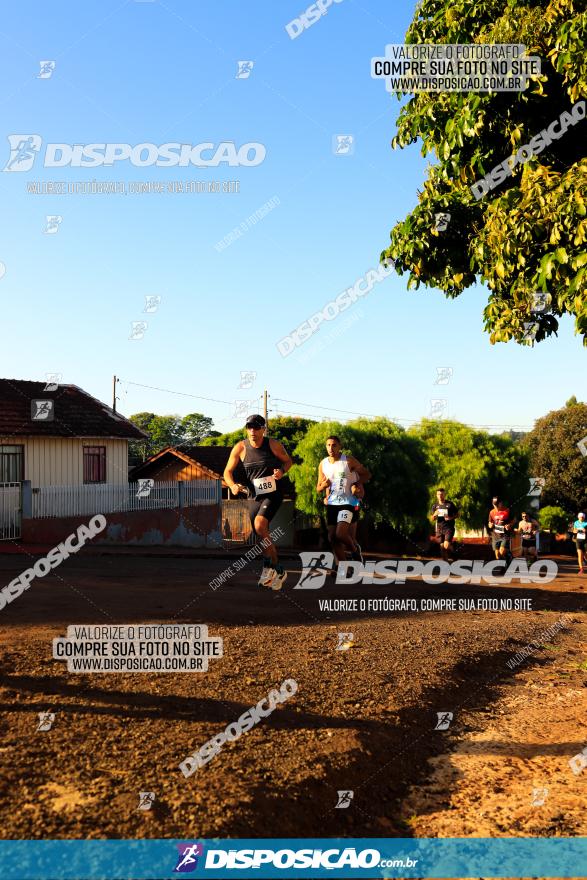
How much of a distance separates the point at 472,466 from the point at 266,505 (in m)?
33.1

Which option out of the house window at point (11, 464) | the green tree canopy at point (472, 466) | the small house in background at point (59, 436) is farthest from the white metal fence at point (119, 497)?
the green tree canopy at point (472, 466)

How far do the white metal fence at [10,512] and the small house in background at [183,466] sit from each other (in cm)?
1790

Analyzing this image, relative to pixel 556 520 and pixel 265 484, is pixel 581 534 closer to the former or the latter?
pixel 265 484

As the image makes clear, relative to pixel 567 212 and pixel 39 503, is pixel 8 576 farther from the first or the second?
pixel 39 503

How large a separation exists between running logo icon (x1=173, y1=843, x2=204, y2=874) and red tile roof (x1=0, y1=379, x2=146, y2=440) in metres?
23.0

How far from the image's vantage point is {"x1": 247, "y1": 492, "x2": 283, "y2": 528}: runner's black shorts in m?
9.05

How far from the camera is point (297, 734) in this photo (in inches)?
178

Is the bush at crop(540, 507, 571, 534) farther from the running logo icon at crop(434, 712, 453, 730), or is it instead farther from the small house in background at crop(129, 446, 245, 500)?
the running logo icon at crop(434, 712, 453, 730)

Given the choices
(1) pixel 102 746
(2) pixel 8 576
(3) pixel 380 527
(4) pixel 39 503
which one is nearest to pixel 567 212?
(1) pixel 102 746

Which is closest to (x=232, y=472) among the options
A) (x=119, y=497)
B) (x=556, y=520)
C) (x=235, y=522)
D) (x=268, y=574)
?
(x=268, y=574)

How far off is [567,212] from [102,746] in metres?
6.63

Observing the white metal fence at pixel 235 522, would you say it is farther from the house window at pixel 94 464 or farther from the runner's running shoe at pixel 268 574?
the runner's running shoe at pixel 268 574

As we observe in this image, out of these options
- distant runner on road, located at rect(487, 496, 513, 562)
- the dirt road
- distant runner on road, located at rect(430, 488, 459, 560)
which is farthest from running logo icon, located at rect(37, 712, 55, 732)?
distant runner on road, located at rect(487, 496, 513, 562)

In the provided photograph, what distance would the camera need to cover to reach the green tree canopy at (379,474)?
121 ft
